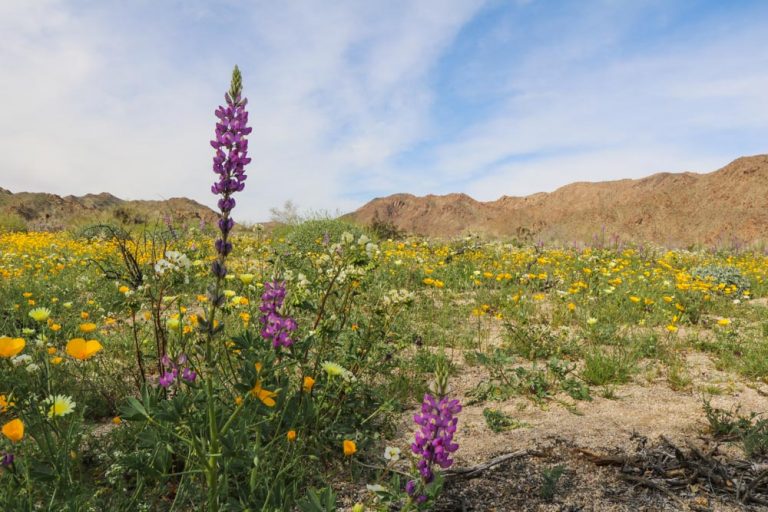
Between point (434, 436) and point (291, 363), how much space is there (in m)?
0.91

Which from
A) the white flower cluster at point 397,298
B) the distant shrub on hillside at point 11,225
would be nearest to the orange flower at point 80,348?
the white flower cluster at point 397,298

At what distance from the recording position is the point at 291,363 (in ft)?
6.53

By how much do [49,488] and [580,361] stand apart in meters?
3.86

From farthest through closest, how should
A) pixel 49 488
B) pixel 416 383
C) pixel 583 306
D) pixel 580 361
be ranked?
pixel 583 306 < pixel 580 361 < pixel 416 383 < pixel 49 488

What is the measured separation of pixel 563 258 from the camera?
9.44m

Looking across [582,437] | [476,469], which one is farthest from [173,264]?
[582,437]

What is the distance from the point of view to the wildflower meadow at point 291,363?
1573 mm

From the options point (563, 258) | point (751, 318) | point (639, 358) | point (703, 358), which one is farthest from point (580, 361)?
point (563, 258)

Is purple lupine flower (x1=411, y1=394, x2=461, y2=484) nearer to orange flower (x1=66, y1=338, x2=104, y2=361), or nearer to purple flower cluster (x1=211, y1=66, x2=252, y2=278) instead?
purple flower cluster (x1=211, y1=66, x2=252, y2=278)

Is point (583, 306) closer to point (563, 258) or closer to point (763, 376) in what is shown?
point (763, 376)

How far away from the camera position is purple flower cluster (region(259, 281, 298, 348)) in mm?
1942

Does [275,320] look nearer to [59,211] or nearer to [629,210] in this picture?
[59,211]

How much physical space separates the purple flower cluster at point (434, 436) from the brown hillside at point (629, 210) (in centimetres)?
2609

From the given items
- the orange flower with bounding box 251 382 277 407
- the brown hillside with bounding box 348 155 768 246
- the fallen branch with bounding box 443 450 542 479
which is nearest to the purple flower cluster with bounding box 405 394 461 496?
the orange flower with bounding box 251 382 277 407
